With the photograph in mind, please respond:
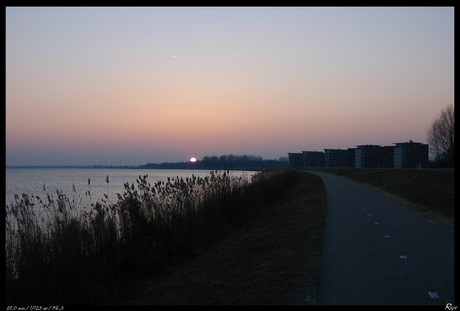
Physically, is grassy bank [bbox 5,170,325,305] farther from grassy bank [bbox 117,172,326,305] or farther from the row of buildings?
the row of buildings

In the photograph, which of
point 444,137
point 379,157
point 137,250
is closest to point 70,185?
point 137,250

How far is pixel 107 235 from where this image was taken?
34.7ft

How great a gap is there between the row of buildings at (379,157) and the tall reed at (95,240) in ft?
171

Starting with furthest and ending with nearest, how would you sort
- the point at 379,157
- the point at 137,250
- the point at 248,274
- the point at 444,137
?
the point at 379,157 < the point at 444,137 < the point at 137,250 < the point at 248,274

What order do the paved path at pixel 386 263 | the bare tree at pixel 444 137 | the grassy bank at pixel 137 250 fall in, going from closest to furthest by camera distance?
the paved path at pixel 386 263 < the grassy bank at pixel 137 250 < the bare tree at pixel 444 137

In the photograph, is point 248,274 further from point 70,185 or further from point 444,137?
point 444,137

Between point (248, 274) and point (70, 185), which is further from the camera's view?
point (70, 185)

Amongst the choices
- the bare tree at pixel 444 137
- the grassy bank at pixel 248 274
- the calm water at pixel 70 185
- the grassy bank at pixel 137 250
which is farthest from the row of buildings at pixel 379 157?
the grassy bank at pixel 248 274

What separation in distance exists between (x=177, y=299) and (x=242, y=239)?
552 cm

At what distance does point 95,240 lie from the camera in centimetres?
1028

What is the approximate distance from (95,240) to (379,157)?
133073 mm

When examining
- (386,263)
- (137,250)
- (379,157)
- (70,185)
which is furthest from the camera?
(379,157)

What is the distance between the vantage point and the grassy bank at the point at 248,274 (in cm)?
684

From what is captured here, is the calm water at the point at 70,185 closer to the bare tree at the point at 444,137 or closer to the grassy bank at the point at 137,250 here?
the grassy bank at the point at 137,250
